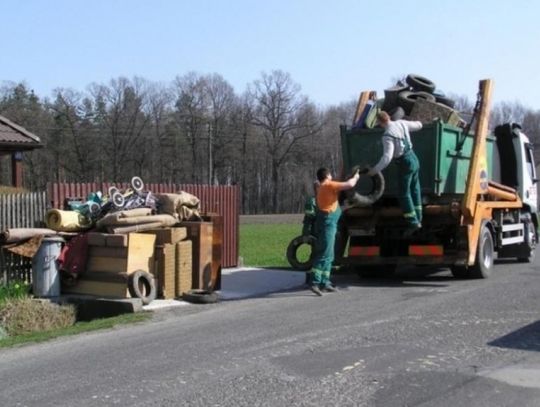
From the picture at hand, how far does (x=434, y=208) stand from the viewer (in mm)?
12805

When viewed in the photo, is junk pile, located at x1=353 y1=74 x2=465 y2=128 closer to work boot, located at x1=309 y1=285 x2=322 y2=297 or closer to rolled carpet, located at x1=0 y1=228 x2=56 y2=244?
work boot, located at x1=309 y1=285 x2=322 y2=297

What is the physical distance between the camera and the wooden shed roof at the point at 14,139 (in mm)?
19609

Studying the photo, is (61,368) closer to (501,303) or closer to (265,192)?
(501,303)

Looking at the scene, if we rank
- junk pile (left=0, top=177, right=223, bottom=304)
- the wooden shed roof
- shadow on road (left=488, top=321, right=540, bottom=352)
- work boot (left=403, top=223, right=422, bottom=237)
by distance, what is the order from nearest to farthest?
1. shadow on road (left=488, top=321, right=540, bottom=352)
2. junk pile (left=0, top=177, right=223, bottom=304)
3. work boot (left=403, top=223, right=422, bottom=237)
4. the wooden shed roof

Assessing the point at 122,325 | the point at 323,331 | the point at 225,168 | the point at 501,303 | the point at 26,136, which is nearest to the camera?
the point at 323,331

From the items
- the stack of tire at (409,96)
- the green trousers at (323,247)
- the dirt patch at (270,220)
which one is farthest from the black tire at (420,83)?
the dirt patch at (270,220)

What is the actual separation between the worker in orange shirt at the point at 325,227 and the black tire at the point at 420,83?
3384mm

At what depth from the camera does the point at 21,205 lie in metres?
12.6

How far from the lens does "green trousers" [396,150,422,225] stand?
40.1 feet

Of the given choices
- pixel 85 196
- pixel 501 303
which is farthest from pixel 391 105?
pixel 85 196

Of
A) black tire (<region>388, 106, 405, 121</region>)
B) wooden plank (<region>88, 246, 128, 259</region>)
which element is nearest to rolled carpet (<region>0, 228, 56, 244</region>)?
wooden plank (<region>88, 246, 128, 259</region>)

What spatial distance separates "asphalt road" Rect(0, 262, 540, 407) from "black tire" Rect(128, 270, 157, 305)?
0.64m

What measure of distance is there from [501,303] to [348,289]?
2.89 m

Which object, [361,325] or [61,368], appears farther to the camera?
[361,325]
